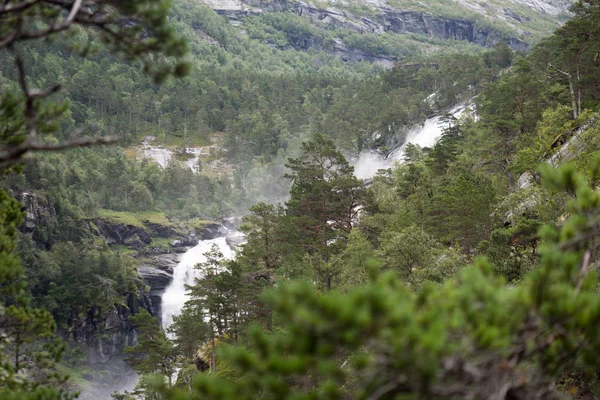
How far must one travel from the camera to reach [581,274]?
209 inches

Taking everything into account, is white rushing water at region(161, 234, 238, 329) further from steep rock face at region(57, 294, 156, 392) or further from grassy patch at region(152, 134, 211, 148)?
grassy patch at region(152, 134, 211, 148)

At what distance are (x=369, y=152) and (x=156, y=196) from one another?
140ft

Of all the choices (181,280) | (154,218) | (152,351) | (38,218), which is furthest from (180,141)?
(152,351)

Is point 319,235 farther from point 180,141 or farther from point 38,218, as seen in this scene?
point 180,141

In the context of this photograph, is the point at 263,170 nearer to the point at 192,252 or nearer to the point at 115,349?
the point at 192,252

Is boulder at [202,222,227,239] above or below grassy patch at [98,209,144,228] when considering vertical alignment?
below

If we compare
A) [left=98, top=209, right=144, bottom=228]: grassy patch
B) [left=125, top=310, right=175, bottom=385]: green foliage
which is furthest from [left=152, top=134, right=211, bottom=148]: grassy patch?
[left=125, top=310, right=175, bottom=385]: green foliage

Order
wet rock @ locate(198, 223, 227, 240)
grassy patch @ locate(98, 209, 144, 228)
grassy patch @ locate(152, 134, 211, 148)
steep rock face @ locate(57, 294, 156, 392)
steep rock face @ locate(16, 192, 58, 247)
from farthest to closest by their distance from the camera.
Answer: grassy patch @ locate(152, 134, 211, 148) < wet rock @ locate(198, 223, 227, 240) < grassy patch @ locate(98, 209, 144, 228) < steep rock face @ locate(16, 192, 58, 247) < steep rock face @ locate(57, 294, 156, 392)

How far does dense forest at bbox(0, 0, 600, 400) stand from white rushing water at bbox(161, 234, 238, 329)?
211 cm

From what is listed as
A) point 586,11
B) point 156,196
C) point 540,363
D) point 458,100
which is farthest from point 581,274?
point 156,196

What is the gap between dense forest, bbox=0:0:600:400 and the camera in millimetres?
4230

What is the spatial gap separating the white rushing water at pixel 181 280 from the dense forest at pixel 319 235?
2112mm

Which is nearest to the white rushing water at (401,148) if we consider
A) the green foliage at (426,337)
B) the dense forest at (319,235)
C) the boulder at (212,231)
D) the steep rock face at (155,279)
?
the dense forest at (319,235)

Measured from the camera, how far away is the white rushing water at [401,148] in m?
78.8
